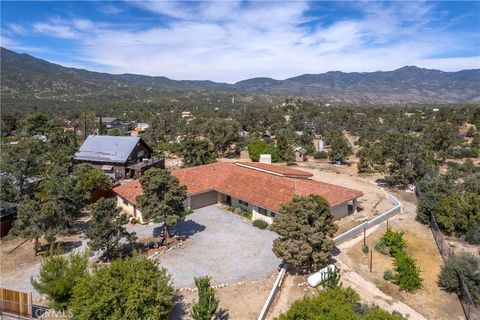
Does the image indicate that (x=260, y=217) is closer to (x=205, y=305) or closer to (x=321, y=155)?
(x=205, y=305)

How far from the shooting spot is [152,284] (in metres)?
15.0

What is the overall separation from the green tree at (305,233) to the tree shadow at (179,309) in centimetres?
626

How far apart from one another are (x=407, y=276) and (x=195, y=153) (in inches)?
1262

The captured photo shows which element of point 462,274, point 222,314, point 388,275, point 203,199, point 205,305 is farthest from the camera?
point 203,199

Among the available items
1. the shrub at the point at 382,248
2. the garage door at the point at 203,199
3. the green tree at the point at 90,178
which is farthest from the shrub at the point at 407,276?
the green tree at the point at 90,178

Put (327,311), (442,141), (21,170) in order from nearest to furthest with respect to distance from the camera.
A: (327,311)
(21,170)
(442,141)

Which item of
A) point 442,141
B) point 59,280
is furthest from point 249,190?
point 442,141

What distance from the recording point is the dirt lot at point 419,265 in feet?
60.3

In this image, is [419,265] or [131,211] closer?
[419,265]

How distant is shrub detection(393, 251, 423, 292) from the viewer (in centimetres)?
1977

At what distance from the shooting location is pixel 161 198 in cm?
2477

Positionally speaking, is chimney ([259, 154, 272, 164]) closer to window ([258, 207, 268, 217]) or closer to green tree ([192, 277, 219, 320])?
window ([258, 207, 268, 217])

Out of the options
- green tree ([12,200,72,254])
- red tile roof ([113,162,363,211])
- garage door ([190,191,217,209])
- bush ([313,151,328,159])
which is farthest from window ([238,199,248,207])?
bush ([313,151,328,159])

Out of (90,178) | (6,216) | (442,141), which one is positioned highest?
(442,141)
